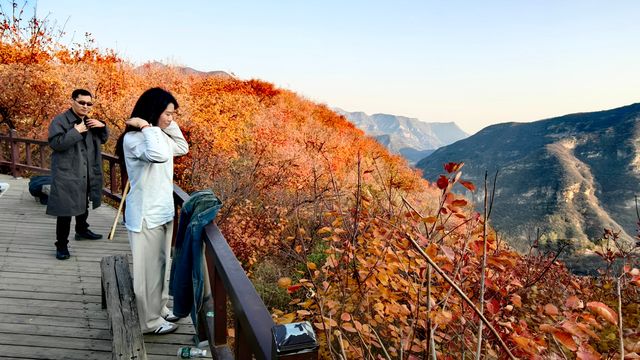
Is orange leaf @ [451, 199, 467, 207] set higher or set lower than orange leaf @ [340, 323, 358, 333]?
higher

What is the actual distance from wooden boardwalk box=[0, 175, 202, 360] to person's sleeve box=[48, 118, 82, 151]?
145 centimetres

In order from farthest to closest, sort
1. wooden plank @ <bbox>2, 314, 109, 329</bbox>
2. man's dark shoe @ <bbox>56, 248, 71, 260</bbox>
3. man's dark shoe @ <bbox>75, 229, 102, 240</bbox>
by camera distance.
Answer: man's dark shoe @ <bbox>75, 229, 102, 240</bbox>
man's dark shoe @ <bbox>56, 248, 71, 260</bbox>
wooden plank @ <bbox>2, 314, 109, 329</bbox>

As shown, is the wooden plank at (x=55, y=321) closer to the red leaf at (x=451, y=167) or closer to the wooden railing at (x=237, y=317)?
the wooden railing at (x=237, y=317)

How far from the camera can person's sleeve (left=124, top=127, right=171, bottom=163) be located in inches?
110

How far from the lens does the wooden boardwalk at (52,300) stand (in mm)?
3158

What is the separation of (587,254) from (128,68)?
72.8 metres

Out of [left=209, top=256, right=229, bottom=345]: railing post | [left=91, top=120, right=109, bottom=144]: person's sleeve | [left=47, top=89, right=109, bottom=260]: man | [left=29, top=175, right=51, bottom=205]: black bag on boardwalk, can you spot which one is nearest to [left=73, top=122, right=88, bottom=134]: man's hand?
[left=47, top=89, right=109, bottom=260]: man

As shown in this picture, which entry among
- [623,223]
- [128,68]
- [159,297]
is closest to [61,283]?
[159,297]

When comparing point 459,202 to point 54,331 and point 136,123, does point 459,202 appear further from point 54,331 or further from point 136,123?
point 54,331

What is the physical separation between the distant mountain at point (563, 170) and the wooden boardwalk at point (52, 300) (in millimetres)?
74516

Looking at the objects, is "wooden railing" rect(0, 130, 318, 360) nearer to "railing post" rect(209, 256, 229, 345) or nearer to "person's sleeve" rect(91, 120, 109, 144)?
"railing post" rect(209, 256, 229, 345)

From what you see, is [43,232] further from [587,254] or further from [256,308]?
[587,254]

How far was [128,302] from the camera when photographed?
9.53 feet

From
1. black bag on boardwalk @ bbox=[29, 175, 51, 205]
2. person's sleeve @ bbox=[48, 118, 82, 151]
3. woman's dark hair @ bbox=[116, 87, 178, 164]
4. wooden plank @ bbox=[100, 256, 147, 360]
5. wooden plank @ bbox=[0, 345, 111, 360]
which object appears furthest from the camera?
black bag on boardwalk @ bbox=[29, 175, 51, 205]
